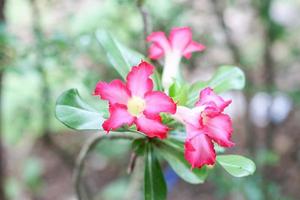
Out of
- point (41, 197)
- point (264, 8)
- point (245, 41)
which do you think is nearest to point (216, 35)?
point (264, 8)

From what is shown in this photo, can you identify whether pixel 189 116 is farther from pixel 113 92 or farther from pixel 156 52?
pixel 156 52

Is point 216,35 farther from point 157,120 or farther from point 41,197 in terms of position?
point 157,120

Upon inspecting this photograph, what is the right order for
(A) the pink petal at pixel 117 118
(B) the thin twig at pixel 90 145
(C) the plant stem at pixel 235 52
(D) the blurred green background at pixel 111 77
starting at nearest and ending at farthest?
(A) the pink petal at pixel 117 118
(B) the thin twig at pixel 90 145
(D) the blurred green background at pixel 111 77
(C) the plant stem at pixel 235 52

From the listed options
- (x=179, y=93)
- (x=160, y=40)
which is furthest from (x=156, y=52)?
(x=179, y=93)

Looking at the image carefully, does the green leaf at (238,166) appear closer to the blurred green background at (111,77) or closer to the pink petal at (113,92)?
the pink petal at (113,92)

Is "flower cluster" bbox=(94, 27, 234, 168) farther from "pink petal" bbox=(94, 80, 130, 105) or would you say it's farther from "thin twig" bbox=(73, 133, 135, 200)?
"thin twig" bbox=(73, 133, 135, 200)

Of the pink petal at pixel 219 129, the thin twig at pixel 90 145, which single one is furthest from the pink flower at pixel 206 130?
the thin twig at pixel 90 145
